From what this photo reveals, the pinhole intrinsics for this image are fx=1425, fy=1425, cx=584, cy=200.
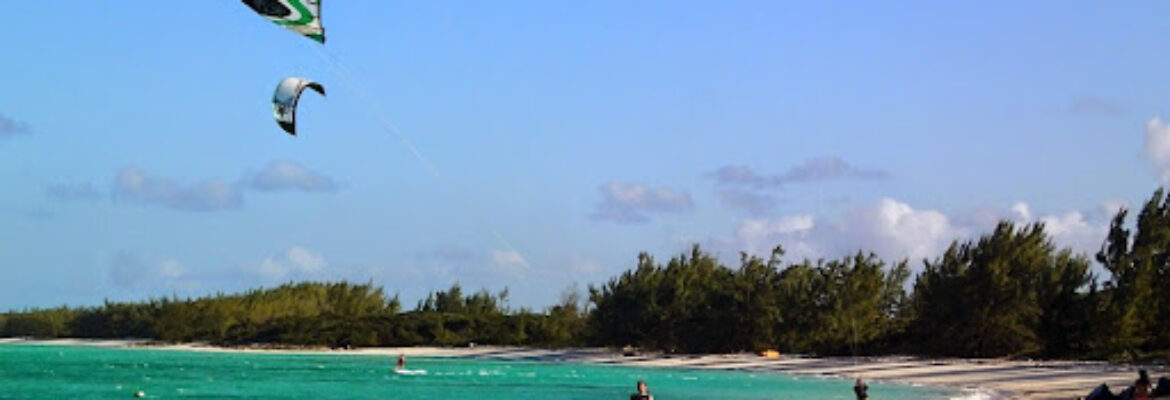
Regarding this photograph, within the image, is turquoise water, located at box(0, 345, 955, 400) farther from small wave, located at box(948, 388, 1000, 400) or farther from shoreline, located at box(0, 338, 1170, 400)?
shoreline, located at box(0, 338, 1170, 400)

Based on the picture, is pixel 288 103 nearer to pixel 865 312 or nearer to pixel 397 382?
pixel 397 382

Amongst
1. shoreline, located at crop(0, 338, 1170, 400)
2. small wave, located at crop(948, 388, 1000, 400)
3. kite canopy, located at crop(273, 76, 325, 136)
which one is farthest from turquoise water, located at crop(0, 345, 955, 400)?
kite canopy, located at crop(273, 76, 325, 136)

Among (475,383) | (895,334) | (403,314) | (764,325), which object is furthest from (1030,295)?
(403,314)

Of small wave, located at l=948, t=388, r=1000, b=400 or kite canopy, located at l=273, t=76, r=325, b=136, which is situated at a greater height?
kite canopy, located at l=273, t=76, r=325, b=136

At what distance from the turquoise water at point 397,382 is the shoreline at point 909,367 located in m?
1.70

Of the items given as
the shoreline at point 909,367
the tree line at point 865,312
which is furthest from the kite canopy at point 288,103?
the tree line at point 865,312

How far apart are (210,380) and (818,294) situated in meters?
27.6

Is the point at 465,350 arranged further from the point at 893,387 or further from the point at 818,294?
the point at 893,387

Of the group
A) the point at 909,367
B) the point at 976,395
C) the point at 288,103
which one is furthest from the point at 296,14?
the point at 909,367

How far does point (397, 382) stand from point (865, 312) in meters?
22.9

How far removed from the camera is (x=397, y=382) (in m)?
50.8

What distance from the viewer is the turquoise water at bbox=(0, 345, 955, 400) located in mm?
40938

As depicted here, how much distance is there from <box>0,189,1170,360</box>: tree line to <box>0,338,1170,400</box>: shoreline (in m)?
2.03

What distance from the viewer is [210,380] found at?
5294 cm
